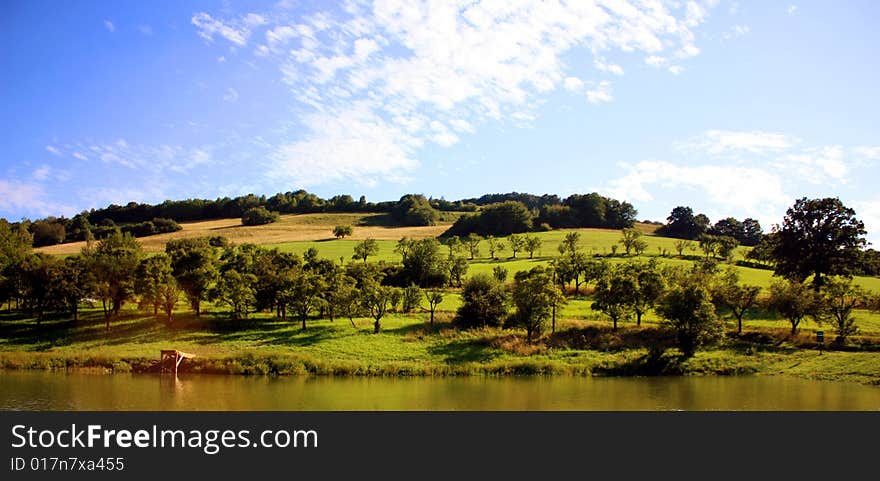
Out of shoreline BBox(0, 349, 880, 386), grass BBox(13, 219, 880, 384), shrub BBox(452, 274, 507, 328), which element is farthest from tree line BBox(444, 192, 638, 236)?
shoreline BBox(0, 349, 880, 386)

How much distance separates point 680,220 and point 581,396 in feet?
400

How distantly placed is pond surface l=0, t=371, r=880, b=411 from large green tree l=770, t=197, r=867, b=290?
3075cm

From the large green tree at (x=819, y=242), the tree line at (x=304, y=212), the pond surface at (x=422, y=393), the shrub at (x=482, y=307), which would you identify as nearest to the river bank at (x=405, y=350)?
the shrub at (x=482, y=307)

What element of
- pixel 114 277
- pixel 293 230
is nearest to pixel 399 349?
pixel 114 277

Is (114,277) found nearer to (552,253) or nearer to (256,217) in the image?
(552,253)

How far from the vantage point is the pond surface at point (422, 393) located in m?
32.4

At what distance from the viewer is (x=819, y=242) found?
70.1 meters

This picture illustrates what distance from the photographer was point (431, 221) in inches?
6152

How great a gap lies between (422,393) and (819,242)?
56904mm

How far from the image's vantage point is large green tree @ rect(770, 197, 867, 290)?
6906 centimetres
